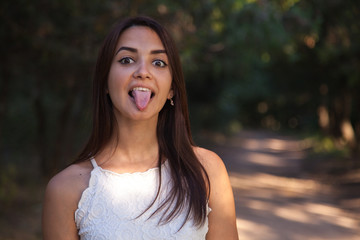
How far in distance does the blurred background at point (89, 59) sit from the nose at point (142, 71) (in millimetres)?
3572

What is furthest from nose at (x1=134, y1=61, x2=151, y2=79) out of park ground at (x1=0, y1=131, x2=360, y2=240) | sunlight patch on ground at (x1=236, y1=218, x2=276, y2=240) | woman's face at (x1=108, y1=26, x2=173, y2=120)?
sunlight patch on ground at (x1=236, y1=218, x2=276, y2=240)

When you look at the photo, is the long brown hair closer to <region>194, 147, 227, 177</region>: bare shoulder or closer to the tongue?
<region>194, 147, 227, 177</region>: bare shoulder

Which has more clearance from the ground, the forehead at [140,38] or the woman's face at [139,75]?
the forehead at [140,38]

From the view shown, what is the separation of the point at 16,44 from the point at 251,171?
11583mm

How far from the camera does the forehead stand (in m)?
2.18

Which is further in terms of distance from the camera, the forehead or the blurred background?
the blurred background

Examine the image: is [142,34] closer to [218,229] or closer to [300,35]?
[218,229]

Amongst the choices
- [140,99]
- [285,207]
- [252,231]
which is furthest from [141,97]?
[285,207]

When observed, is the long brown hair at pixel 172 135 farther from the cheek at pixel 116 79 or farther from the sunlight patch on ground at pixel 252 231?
the sunlight patch on ground at pixel 252 231

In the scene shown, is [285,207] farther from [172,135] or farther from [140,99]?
[140,99]

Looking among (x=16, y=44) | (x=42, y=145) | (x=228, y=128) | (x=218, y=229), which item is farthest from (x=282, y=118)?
(x=218, y=229)

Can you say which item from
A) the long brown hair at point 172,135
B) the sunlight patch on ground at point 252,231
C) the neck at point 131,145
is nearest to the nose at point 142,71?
the long brown hair at point 172,135

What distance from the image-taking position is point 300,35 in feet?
30.3

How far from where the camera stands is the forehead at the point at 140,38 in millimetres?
2180
